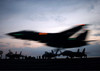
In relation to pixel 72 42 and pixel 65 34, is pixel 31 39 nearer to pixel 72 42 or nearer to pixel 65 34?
pixel 65 34

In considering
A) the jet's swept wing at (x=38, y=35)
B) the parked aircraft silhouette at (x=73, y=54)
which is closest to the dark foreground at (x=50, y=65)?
the jet's swept wing at (x=38, y=35)

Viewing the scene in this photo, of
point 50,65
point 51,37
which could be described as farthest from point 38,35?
point 50,65

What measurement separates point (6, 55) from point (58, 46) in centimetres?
3672

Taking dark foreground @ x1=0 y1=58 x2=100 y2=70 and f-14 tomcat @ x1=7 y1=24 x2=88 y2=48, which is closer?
dark foreground @ x1=0 y1=58 x2=100 y2=70

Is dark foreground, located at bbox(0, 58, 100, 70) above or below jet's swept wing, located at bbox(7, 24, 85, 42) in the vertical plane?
below

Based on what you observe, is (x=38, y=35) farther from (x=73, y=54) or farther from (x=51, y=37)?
(x=73, y=54)

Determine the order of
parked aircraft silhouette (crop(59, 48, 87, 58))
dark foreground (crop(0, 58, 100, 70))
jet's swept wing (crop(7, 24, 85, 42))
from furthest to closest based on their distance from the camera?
1. parked aircraft silhouette (crop(59, 48, 87, 58))
2. jet's swept wing (crop(7, 24, 85, 42))
3. dark foreground (crop(0, 58, 100, 70))

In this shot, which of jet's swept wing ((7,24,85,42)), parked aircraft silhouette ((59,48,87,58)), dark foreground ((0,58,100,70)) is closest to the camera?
dark foreground ((0,58,100,70))

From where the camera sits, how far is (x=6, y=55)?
49.0 meters

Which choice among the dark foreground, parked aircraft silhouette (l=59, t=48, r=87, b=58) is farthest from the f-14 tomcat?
parked aircraft silhouette (l=59, t=48, r=87, b=58)

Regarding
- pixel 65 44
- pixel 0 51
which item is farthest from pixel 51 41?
pixel 0 51

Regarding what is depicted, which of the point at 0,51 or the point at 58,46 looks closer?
the point at 58,46

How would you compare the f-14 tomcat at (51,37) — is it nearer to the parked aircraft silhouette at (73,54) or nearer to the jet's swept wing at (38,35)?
the jet's swept wing at (38,35)

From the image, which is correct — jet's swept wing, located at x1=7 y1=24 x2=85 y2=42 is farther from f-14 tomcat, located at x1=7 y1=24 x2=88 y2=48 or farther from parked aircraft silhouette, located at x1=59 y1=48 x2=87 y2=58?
parked aircraft silhouette, located at x1=59 y1=48 x2=87 y2=58
